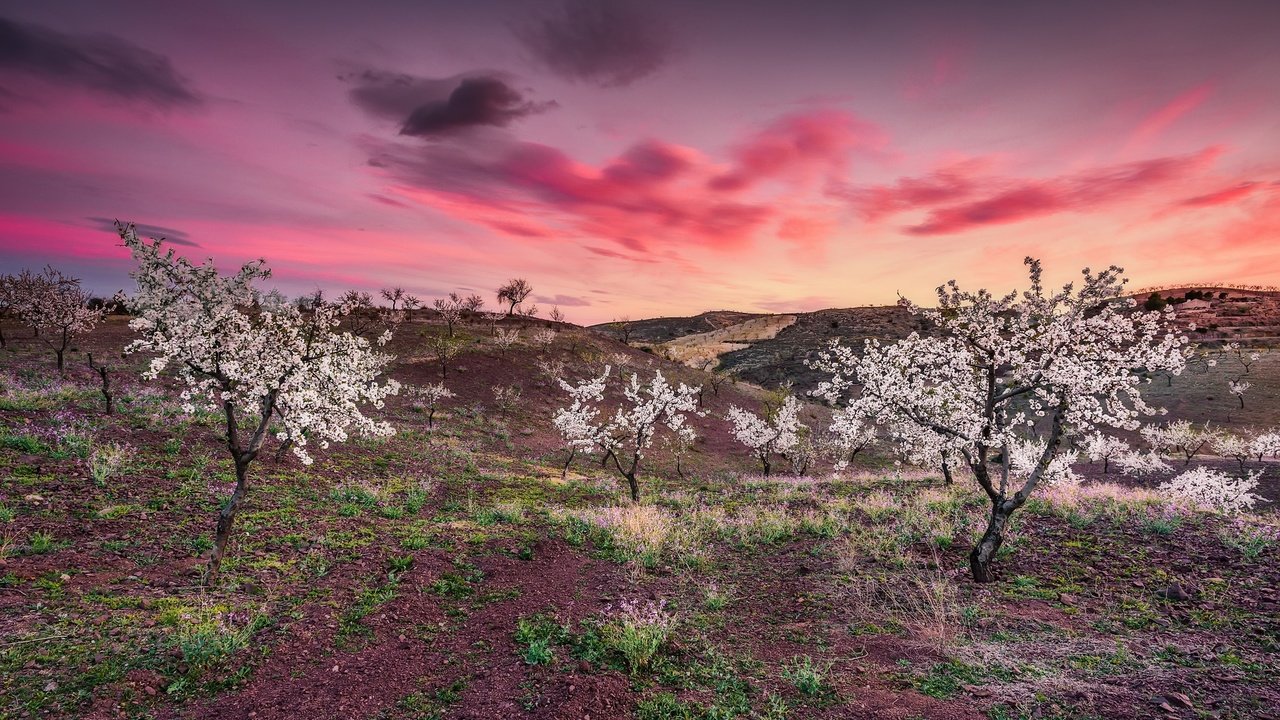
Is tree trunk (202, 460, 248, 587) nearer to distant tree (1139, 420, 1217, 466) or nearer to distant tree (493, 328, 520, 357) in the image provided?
distant tree (493, 328, 520, 357)

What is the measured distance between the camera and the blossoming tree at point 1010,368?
11.1m

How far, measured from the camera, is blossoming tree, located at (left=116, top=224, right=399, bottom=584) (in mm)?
10531

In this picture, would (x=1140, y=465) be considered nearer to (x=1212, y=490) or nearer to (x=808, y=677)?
(x=1212, y=490)

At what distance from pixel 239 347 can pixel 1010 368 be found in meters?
18.7

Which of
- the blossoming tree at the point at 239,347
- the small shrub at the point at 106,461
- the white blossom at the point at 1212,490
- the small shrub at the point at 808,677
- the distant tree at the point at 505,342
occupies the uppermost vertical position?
the distant tree at the point at 505,342

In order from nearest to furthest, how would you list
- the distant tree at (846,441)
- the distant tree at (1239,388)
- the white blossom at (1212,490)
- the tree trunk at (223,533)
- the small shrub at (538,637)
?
the small shrub at (538,637) → the tree trunk at (223,533) → the distant tree at (846,441) → the white blossom at (1212,490) → the distant tree at (1239,388)

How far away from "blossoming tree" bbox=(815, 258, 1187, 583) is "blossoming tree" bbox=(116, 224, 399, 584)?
12.1 m

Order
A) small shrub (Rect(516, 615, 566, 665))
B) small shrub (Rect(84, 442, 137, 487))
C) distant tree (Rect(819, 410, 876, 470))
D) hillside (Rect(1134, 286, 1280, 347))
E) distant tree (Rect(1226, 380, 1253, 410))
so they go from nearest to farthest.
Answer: small shrub (Rect(516, 615, 566, 665)), distant tree (Rect(819, 410, 876, 470)), small shrub (Rect(84, 442, 137, 487)), distant tree (Rect(1226, 380, 1253, 410)), hillside (Rect(1134, 286, 1280, 347))

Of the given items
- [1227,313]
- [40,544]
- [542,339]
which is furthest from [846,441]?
[1227,313]

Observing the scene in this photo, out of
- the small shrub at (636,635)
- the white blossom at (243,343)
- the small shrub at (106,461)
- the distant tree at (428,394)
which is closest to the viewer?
the small shrub at (636,635)

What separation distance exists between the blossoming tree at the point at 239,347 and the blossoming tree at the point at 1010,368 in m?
12.1

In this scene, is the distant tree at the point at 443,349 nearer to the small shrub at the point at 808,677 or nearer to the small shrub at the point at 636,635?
the small shrub at the point at 636,635

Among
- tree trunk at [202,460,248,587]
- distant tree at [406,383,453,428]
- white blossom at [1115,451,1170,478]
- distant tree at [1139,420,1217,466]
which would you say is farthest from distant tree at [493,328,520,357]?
distant tree at [1139,420,1217,466]

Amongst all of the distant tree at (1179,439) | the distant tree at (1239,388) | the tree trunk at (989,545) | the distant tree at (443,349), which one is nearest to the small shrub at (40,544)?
the tree trunk at (989,545)
